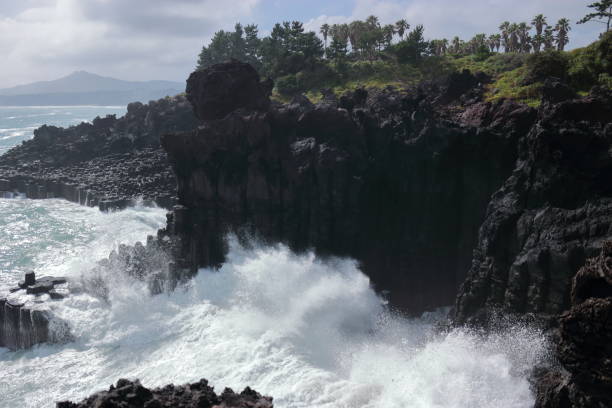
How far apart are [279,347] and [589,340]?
48.2ft

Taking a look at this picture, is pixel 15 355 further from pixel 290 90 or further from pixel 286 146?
pixel 290 90

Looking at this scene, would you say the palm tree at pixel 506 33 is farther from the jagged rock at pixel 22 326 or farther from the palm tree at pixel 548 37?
the jagged rock at pixel 22 326

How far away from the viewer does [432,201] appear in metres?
25.4

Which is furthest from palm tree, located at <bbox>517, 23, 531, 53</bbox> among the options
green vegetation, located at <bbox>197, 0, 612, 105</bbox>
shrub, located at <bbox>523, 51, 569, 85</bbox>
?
shrub, located at <bbox>523, 51, 569, 85</bbox>

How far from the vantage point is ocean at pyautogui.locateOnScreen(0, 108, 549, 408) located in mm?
17969

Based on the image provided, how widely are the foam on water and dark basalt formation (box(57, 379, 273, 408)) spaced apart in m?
6.66

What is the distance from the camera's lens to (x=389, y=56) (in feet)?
276

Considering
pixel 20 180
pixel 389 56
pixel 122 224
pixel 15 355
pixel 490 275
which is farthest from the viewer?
pixel 389 56

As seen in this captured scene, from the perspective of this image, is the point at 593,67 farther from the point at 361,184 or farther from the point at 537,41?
the point at 537,41

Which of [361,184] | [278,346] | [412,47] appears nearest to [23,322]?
[278,346]

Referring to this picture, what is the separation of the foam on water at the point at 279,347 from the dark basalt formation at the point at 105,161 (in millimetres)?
23070

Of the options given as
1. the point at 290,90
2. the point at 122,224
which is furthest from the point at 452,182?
the point at 290,90

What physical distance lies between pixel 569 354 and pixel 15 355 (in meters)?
26.8

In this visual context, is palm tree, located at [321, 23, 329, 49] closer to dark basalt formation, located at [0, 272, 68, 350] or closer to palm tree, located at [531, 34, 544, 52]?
palm tree, located at [531, 34, 544, 52]
